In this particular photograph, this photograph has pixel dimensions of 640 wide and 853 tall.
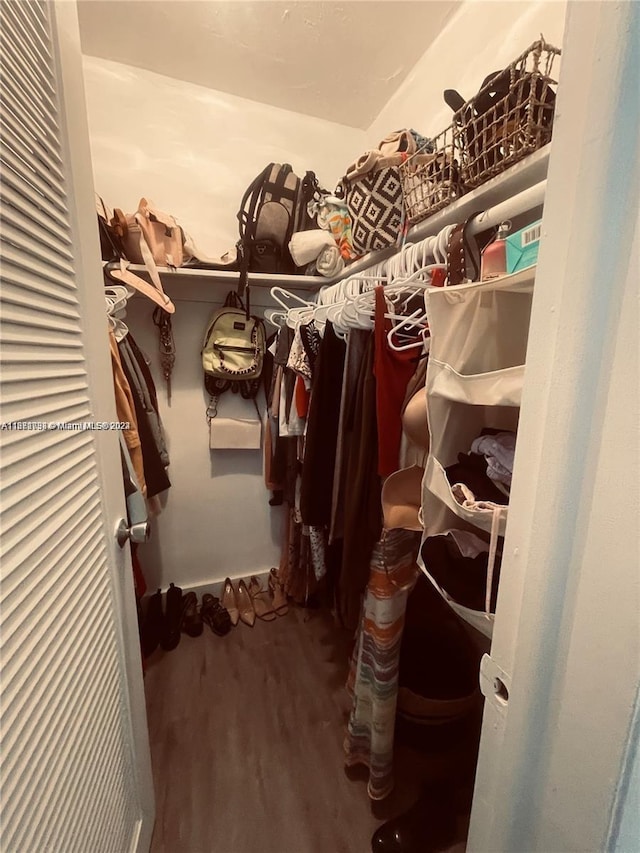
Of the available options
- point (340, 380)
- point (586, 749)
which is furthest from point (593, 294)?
point (340, 380)

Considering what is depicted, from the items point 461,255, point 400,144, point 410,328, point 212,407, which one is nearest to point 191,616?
point 212,407

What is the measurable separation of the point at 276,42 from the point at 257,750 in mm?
2617

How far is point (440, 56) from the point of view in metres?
1.37

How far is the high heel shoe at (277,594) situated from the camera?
209 cm

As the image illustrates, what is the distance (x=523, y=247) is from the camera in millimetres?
636

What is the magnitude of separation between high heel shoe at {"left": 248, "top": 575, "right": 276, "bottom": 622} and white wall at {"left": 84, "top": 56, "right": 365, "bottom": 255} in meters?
→ 1.80

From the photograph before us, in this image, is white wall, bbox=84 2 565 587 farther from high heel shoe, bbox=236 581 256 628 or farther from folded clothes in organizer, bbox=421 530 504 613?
folded clothes in organizer, bbox=421 530 504 613

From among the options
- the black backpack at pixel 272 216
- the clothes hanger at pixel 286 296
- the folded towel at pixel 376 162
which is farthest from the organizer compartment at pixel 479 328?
the black backpack at pixel 272 216

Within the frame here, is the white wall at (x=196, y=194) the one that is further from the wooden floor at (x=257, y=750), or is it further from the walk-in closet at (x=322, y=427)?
the wooden floor at (x=257, y=750)

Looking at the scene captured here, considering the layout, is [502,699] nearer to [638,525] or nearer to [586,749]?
[586,749]

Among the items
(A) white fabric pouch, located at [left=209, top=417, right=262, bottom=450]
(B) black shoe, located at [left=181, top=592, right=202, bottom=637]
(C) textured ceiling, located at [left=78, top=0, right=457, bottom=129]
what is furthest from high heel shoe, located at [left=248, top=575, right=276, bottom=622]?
(C) textured ceiling, located at [left=78, top=0, right=457, bottom=129]

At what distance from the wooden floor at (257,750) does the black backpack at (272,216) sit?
1710mm

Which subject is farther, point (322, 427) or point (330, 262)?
point (330, 262)

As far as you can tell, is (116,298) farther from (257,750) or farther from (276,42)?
(257,750)
